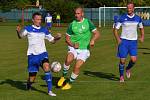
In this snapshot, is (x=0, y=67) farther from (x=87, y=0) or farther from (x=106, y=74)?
(x=87, y=0)

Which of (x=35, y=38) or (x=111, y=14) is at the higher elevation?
(x=35, y=38)

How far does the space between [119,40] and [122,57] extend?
519 millimetres

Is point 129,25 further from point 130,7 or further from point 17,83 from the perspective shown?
point 17,83

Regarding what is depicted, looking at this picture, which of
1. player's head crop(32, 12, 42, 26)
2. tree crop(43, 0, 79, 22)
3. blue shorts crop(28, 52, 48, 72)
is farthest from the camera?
tree crop(43, 0, 79, 22)

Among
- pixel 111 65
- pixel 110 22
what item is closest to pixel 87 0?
pixel 110 22

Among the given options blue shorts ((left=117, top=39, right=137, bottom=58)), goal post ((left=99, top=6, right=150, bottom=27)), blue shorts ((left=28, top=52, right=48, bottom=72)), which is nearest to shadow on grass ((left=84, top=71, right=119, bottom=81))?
blue shorts ((left=117, top=39, right=137, bottom=58))

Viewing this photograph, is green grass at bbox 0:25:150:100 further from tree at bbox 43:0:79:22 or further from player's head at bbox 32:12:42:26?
tree at bbox 43:0:79:22

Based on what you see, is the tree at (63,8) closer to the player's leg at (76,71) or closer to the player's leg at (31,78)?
the player's leg at (76,71)

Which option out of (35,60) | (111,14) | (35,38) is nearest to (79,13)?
(35,38)

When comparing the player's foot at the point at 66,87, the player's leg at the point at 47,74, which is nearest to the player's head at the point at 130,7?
the player's foot at the point at 66,87

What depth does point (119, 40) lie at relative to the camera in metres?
13.9

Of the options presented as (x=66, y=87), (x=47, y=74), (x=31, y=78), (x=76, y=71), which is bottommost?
(x=66, y=87)

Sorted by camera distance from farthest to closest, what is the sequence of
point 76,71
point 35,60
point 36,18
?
point 76,71, point 35,60, point 36,18

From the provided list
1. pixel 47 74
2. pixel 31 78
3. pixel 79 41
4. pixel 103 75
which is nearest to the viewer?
pixel 47 74
